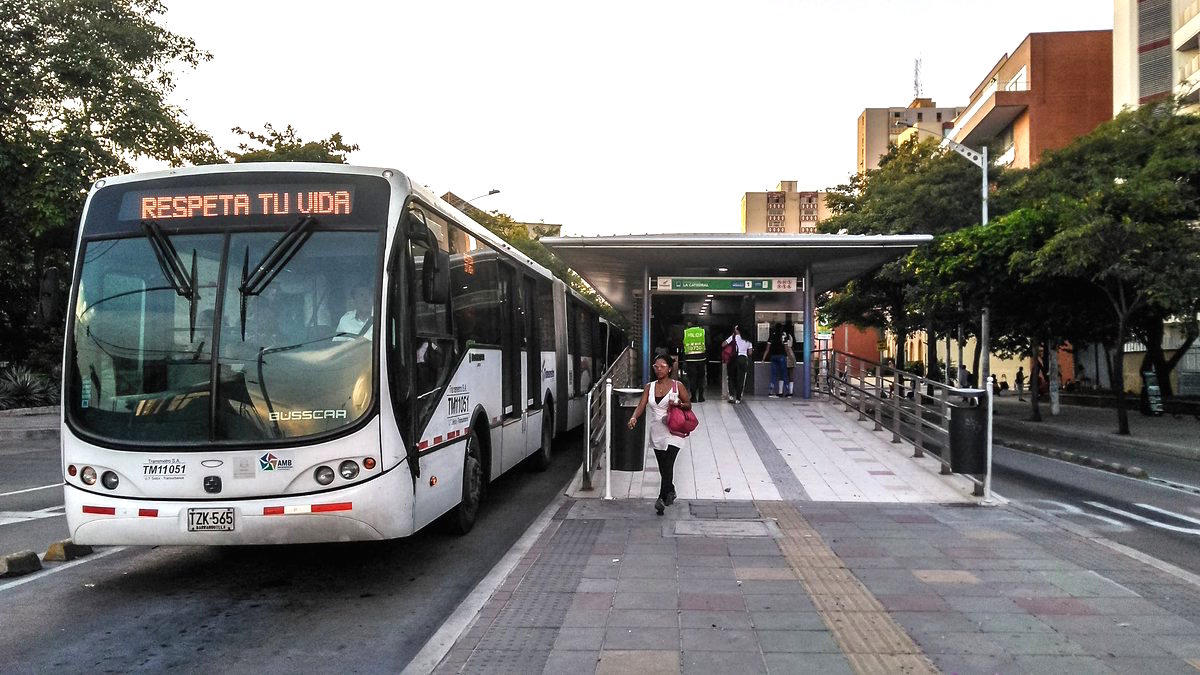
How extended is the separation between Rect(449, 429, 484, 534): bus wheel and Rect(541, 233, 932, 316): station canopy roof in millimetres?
10344

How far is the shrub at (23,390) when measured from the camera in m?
22.1

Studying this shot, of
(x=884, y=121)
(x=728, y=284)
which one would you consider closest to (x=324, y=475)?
(x=728, y=284)

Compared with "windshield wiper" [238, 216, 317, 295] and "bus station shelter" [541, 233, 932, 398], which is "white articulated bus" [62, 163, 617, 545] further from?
"bus station shelter" [541, 233, 932, 398]

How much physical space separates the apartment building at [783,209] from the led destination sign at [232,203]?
136509 millimetres

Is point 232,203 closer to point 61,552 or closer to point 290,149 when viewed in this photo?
point 61,552

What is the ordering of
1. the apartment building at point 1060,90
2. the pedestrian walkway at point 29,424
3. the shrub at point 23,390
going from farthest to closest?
1. the apartment building at point 1060,90
2. the shrub at point 23,390
3. the pedestrian walkway at point 29,424

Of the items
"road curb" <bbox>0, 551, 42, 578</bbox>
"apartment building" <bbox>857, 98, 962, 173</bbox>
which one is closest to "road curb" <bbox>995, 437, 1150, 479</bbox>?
"road curb" <bbox>0, 551, 42, 578</bbox>

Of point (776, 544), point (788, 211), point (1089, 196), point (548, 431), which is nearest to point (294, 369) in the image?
point (776, 544)

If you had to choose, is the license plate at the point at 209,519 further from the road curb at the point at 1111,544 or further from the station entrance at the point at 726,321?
the station entrance at the point at 726,321

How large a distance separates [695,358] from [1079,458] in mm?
6967

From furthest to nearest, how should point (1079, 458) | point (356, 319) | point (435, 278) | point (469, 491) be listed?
point (1079, 458) → point (469, 491) → point (435, 278) → point (356, 319)

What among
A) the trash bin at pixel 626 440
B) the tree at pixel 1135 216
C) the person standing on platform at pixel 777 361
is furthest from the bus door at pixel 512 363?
the tree at pixel 1135 216

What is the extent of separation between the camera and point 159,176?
6699 mm

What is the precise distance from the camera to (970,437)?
388 inches
